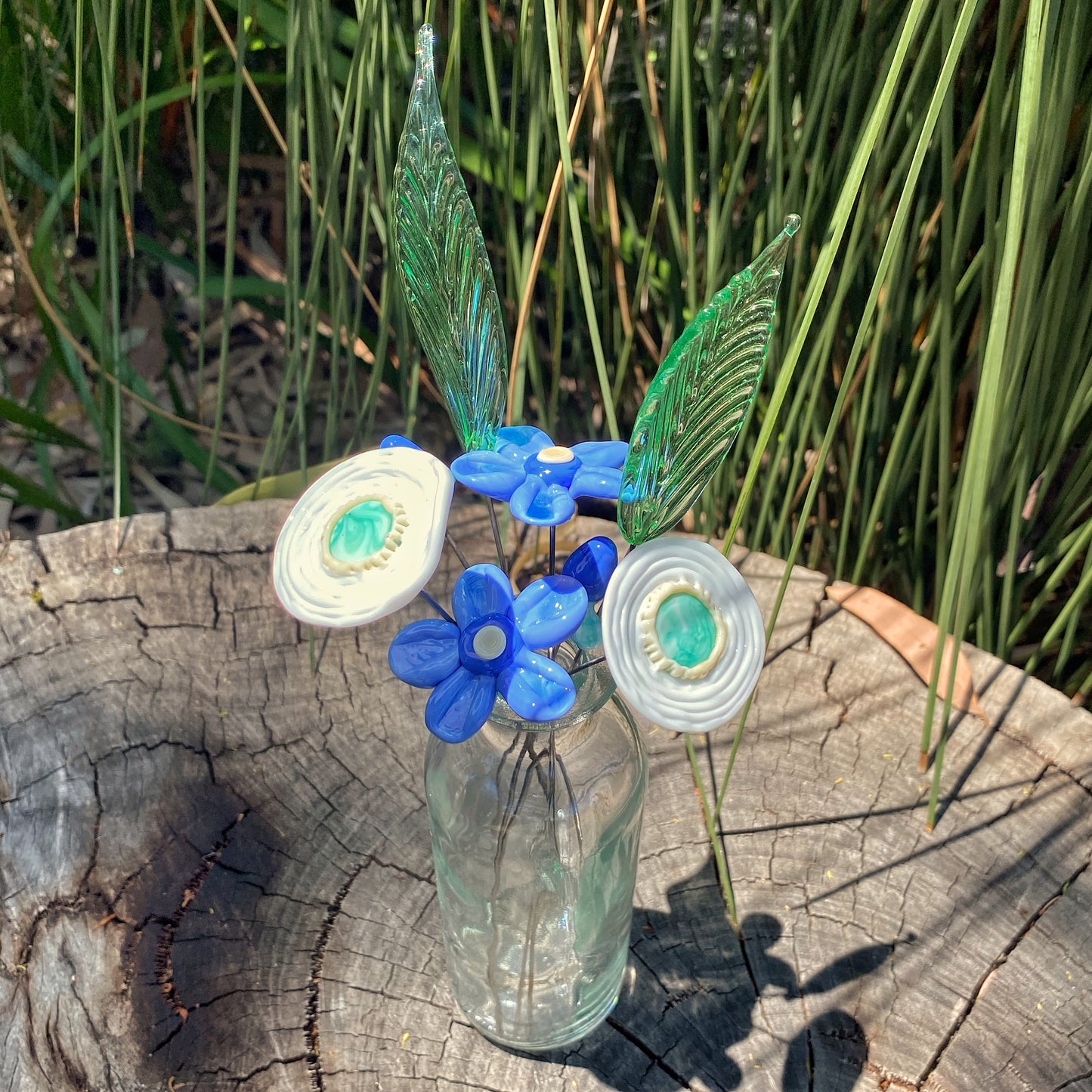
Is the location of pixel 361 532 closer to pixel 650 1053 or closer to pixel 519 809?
pixel 519 809

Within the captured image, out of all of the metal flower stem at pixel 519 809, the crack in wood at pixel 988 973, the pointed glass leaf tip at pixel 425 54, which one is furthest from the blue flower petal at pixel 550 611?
the crack in wood at pixel 988 973

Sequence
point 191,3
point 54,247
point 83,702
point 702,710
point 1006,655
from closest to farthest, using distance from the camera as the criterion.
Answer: point 702,710, point 83,702, point 1006,655, point 191,3, point 54,247

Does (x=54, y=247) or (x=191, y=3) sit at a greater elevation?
(x=191, y=3)

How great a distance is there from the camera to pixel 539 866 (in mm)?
590

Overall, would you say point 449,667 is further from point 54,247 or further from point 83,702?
point 54,247

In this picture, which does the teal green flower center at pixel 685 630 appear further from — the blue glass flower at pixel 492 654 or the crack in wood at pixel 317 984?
the crack in wood at pixel 317 984

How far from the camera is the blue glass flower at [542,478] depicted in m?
0.41

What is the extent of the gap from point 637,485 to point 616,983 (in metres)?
0.37

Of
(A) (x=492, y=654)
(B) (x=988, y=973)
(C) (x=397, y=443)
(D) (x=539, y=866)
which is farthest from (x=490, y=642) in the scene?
(B) (x=988, y=973)

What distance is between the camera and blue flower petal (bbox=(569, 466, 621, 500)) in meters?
→ 0.44

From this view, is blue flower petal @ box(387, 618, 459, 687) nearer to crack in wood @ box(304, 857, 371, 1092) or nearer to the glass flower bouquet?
the glass flower bouquet

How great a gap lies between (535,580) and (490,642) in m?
0.05

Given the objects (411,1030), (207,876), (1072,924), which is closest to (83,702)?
(207,876)

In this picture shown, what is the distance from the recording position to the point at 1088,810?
69 centimetres
